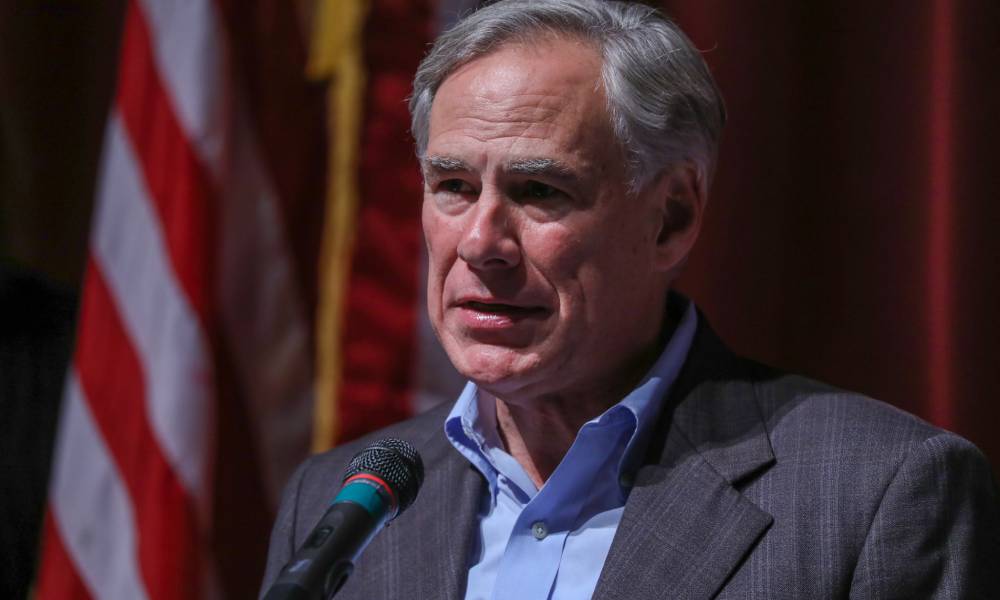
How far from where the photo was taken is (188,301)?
8.02 feet

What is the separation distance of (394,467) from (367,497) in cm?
7

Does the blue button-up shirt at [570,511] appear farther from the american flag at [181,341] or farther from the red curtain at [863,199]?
the american flag at [181,341]

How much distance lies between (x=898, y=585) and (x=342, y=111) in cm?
175

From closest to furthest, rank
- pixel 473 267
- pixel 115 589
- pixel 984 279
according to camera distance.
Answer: pixel 473 267 → pixel 984 279 → pixel 115 589

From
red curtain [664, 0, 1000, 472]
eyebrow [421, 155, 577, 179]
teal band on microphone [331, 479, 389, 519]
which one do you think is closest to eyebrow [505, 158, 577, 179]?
eyebrow [421, 155, 577, 179]

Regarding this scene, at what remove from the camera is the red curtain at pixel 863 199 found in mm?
1973

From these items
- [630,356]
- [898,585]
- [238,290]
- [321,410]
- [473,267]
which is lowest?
[321,410]

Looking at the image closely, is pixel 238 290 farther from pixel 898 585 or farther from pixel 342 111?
pixel 898 585

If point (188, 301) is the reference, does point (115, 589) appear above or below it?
below

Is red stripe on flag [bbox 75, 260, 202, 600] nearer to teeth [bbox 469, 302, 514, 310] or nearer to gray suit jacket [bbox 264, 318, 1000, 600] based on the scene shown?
gray suit jacket [bbox 264, 318, 1000, 600]

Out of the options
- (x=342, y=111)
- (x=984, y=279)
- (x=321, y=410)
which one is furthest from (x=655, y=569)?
(x=342, y=111)

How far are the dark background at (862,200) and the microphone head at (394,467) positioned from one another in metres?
1.14

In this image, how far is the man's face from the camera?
1.49 metres

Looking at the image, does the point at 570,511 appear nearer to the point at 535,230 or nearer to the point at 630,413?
the point at 630,413
